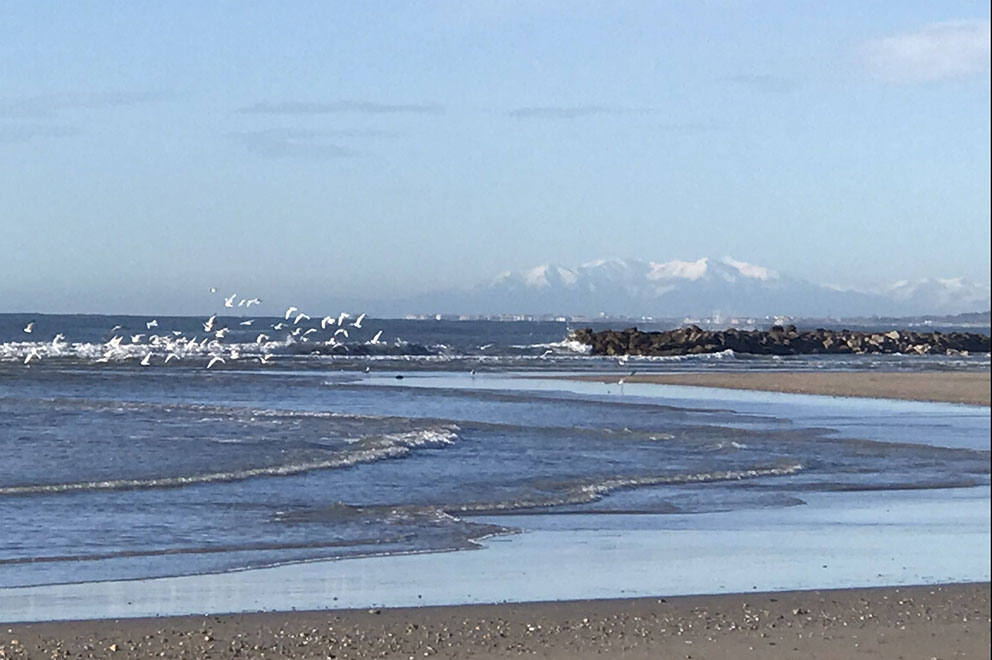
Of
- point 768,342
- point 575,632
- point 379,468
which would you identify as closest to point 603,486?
point 379,468

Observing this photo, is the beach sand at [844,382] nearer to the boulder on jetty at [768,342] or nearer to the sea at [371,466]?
the sea at [371,466]

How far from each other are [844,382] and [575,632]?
3722 cm

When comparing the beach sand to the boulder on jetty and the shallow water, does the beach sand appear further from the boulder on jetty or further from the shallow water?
the boulder on jetty

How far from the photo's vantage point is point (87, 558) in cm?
1190

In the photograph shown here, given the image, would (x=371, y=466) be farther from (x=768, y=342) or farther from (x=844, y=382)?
(x=768, y=342)

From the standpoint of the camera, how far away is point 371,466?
19156 millimetres

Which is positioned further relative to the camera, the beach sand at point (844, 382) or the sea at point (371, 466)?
the beach sand at point (844, 382)

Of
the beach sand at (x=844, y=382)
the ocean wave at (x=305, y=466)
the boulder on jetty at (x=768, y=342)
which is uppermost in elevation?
the boulder on jetty at (x=768, y=342)

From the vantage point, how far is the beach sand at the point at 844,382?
37.5 meters

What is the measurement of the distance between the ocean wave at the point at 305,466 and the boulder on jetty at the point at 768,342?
50.8 meters

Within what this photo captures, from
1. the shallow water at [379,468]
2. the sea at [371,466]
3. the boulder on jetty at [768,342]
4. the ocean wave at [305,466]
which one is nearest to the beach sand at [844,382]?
the shallow water at [379,468]

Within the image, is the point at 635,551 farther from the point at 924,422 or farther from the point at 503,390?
the point at 503,390

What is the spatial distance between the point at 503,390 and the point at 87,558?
94.0 ft

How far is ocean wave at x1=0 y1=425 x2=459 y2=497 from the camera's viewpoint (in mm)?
16234
